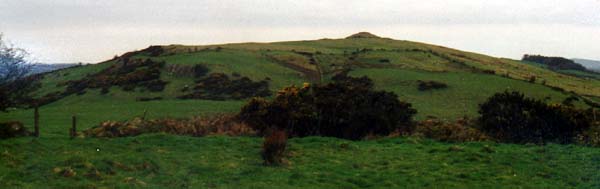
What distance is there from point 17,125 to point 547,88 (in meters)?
43.4

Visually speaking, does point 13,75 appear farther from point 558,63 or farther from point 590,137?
point 558,63

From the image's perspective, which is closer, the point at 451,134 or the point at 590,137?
the point at 590,137

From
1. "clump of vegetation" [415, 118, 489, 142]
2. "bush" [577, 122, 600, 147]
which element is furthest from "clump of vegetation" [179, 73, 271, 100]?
"bush" [577, 122, 600, 147]

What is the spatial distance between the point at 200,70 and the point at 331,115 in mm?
34653

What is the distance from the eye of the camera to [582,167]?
65.8 ft

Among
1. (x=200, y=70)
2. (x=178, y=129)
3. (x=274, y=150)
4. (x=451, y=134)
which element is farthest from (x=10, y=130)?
(x=200, y=70)

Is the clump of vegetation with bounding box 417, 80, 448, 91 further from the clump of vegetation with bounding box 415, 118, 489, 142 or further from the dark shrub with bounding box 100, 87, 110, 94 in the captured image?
the dark shrub with bounding box 100, 87, 110, 94

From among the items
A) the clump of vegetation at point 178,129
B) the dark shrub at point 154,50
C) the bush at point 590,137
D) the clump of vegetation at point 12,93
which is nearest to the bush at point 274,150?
the clump of vegetation at point 178,129

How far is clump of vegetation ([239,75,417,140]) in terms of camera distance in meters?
31.3

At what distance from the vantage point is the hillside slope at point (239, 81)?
4834 centimetres

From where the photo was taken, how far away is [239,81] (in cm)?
5994

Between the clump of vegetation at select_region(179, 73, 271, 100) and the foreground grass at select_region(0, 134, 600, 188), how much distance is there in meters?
28.7

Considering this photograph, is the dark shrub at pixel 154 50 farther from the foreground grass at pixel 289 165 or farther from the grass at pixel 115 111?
the foreground grass at pixel 289 165

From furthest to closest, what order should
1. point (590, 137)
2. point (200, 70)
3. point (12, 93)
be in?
point (200, 70) → point (12, 93) → point (590, 137)
